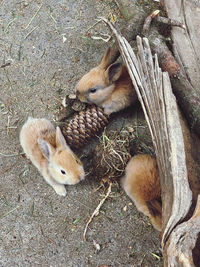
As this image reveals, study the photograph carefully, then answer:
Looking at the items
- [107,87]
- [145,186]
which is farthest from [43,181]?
[107,87]

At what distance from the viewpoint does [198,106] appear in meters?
3.01

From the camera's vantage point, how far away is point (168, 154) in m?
2.48

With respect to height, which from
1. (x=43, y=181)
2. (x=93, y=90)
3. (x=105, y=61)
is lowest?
(x=43, y=181)

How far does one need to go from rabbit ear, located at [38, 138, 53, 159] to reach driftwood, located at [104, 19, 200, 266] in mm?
884

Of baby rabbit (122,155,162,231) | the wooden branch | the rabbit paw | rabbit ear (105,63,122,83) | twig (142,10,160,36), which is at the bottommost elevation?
baby rabbit (122,155,162,231)

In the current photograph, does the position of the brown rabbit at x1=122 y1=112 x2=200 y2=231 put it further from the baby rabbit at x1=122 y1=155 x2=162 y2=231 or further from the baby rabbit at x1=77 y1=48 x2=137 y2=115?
the baby rabbit at x1=77 y1=48 x2=137 y2=115

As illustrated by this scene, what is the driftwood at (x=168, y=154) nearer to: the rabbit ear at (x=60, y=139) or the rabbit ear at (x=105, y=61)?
the rabbit ear at (x=105, y=61)

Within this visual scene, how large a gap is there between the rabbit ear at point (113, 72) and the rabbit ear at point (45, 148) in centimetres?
88

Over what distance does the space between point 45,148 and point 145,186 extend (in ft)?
2.92

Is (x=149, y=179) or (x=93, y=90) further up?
(x=93, y=90)

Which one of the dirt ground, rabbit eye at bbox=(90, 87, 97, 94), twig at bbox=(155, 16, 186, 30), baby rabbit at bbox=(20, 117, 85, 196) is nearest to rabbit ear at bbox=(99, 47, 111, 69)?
rabbit eye at bbox=(90, 87, 97, 94)

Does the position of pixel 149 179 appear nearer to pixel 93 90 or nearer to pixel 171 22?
pixel 93 90

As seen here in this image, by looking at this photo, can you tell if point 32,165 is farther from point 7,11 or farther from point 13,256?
point 7,11

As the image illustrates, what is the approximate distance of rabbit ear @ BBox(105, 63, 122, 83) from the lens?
3359 millimetres
